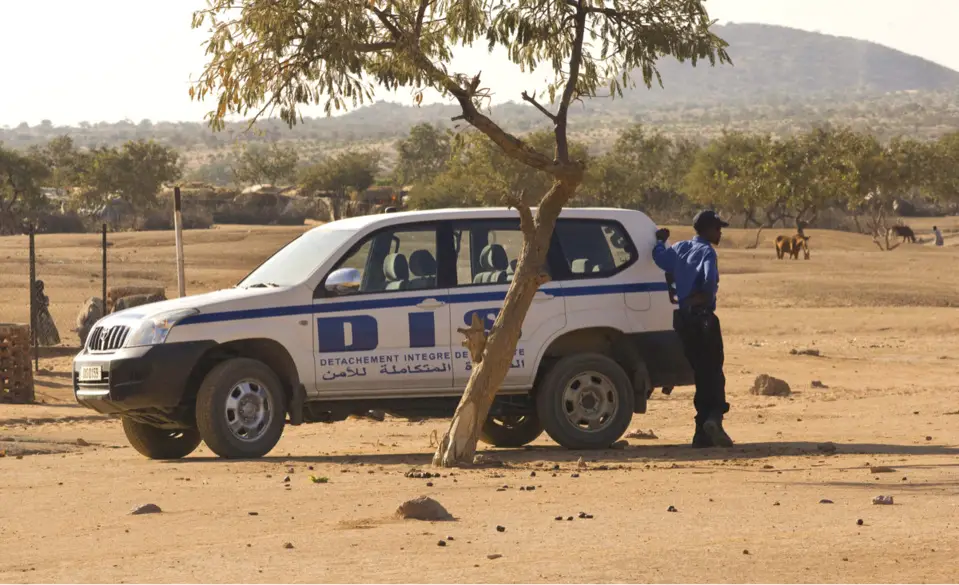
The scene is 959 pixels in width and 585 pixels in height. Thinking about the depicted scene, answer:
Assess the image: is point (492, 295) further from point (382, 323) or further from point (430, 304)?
point (382, 323)

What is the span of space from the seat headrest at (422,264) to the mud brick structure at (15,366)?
7414 mm

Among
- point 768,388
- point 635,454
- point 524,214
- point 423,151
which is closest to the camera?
point 524,214

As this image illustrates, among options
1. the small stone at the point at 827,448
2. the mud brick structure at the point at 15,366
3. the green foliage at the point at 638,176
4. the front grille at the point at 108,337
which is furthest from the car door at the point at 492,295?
the green foliage at the point at 638,176

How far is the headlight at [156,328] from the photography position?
1191 cm

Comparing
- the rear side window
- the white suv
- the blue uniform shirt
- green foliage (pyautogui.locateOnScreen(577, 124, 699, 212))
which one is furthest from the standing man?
green foliage (pyautogui.locateOnScreen(577, 124, 699, 212))

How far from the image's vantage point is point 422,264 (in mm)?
12531

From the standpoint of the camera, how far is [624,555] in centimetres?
738

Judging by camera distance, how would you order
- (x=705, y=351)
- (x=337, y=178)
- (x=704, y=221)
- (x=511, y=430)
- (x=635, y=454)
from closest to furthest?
(x=635, y=454), (x=705, y=351), (x=704, y=221), (x=511, y=430), (x=337, y=178)

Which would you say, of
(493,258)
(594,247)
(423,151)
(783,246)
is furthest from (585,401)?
(423,151)

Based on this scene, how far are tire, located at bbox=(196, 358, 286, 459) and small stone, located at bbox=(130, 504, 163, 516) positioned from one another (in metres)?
Answer: 2.72

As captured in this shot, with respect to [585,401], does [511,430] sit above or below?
below

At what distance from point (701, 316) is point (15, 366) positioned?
9.14 meters

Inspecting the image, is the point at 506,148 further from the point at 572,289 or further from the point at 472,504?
the point at 472,504

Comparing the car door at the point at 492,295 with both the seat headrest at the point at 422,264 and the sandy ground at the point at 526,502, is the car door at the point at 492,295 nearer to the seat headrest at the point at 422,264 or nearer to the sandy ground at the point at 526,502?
the seat headrest at the point at 422,264
